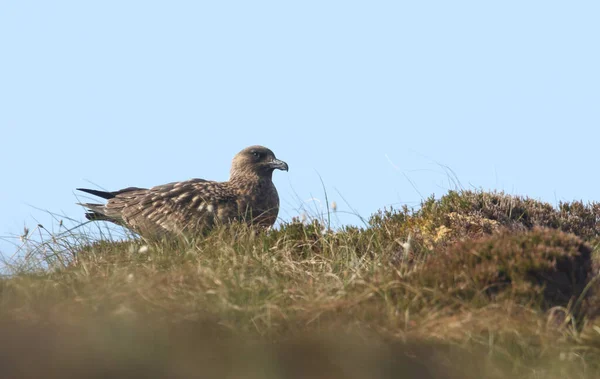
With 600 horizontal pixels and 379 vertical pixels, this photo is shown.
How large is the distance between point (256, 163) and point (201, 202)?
149 cm

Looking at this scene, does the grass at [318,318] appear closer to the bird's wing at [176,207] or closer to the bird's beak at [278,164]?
the bird's wing at [176,207]

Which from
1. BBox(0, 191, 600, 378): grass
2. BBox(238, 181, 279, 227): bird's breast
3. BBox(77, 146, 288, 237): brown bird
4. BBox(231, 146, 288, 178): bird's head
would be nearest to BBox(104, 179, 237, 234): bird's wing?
BBox(77, 146, 288, 237): brown bird

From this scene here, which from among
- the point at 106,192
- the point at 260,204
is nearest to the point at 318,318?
the point at 260,204

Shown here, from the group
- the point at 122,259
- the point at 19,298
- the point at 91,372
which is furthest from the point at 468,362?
the point at 122,259

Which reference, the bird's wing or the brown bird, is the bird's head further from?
the bird's wing

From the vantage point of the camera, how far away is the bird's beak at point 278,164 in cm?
1230

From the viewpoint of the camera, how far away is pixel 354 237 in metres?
11.1

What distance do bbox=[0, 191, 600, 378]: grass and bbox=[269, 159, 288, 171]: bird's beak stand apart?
4.14 meters

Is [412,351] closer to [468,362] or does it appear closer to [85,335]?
[468,362]

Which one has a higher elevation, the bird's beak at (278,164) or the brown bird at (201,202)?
the bird's beak at (278,164)

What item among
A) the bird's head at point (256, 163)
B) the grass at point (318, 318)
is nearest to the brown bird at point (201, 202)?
the bird's head at point (256, 163)

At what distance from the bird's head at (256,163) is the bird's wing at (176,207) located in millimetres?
579

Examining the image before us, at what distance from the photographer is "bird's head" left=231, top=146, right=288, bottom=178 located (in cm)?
1237

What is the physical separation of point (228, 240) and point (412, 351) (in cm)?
408
